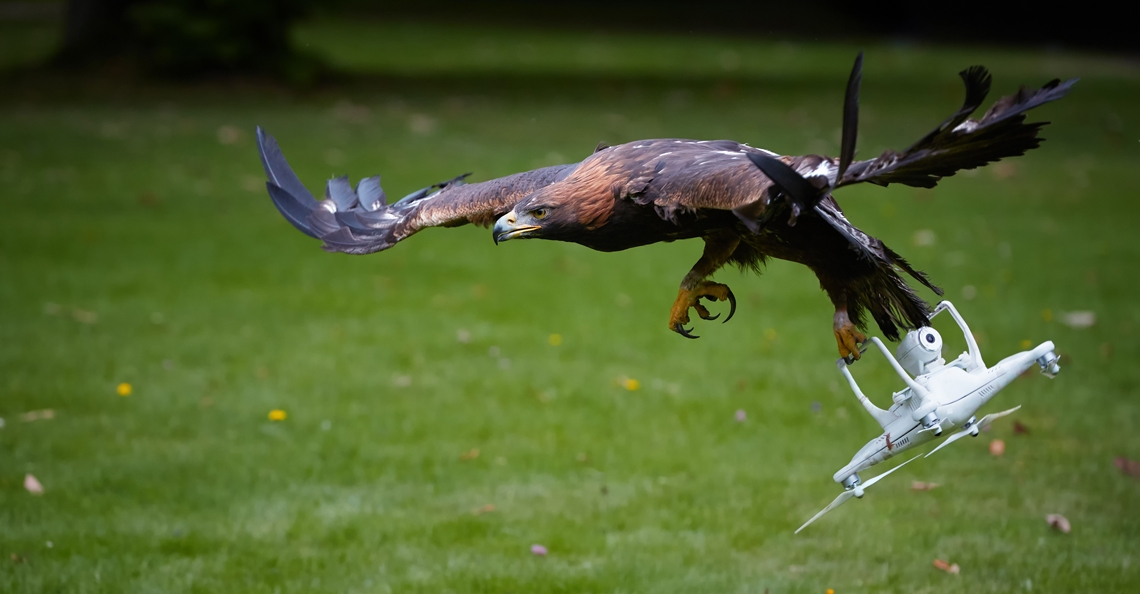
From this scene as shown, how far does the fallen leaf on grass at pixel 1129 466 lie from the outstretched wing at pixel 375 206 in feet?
11.2

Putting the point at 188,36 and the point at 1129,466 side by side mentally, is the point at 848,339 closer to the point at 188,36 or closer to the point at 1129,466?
the point at 1129,466

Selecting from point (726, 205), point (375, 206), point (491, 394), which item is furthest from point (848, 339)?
point (491, 394)

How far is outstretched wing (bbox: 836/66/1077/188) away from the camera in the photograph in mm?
2768

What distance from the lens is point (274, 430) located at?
6141 millimetres

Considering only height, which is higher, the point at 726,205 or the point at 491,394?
the point at 726,205

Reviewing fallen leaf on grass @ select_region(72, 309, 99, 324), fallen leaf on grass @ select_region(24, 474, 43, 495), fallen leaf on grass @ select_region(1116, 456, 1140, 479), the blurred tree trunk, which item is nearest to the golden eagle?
fallen leaf on grass @ select_region(24, 474, 43, 495)

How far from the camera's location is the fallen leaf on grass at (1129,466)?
5.60 metres

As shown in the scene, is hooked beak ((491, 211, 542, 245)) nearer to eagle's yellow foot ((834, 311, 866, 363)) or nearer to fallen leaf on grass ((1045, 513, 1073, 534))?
eagle's yellow foot ((834, 311, 866, 363))

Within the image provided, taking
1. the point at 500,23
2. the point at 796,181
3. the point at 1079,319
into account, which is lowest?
the point at 500,23

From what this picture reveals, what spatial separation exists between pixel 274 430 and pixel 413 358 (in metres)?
1.32

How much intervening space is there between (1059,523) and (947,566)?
0.69 meters

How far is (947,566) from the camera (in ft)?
15.4

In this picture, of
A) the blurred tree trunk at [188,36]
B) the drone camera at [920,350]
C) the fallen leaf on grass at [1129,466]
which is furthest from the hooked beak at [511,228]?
the blurred tree trunk at [188,36]

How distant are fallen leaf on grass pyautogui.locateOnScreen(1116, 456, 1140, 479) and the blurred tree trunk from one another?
1262cm
